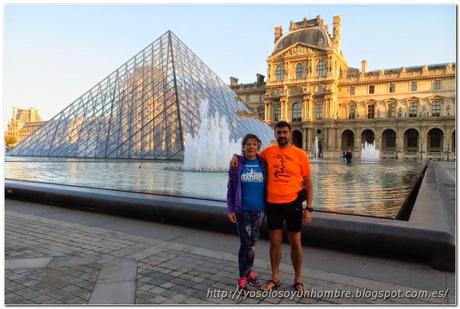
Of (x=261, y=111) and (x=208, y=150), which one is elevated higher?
(x=261, y=111)

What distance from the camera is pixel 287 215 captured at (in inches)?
107

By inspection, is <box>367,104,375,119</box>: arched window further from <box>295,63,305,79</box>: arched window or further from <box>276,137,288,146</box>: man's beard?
<box>276,137,288,146</box>: man's beard

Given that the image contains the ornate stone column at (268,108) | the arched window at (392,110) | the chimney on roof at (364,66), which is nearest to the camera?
the arched window at (392,110)

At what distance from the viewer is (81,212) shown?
557 cm

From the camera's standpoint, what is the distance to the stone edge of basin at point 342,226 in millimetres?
3100

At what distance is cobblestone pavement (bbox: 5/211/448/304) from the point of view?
254 centimetres

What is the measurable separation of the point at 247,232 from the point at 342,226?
1.19 meters

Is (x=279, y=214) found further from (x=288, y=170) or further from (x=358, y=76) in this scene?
(x=358, y=76)

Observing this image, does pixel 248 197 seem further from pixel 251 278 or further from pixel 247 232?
pixel 251 278

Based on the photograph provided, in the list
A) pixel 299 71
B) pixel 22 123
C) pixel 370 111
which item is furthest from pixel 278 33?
pixel 22 123

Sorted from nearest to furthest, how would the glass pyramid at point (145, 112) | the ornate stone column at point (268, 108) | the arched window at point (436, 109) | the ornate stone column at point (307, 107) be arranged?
the glass pyramid at point (145, 112)
the arched window at point (436, 109)
the ornate stone column at point (307, 107)
the ornate stone column at point (268, 108)

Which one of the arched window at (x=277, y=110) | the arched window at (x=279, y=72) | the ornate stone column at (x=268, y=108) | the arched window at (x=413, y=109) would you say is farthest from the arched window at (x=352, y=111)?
the ornate stone column at (x=268, y=108)

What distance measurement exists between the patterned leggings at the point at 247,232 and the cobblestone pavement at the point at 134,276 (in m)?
0.18

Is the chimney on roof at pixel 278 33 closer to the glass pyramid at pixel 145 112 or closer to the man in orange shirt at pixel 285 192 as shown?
the glass pyramid at pixel 145 112
